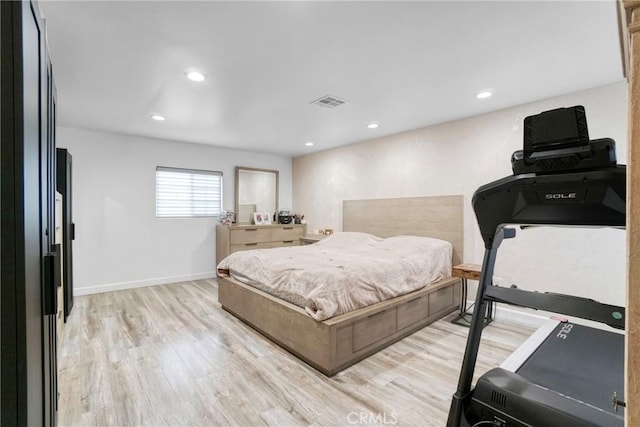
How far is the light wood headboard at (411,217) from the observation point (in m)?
3.71

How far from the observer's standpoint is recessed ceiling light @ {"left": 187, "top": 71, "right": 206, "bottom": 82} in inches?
98.7

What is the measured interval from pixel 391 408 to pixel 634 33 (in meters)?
2.08

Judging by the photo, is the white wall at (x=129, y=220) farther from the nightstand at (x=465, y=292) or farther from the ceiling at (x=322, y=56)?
the nightstand at (x=465, y=292)

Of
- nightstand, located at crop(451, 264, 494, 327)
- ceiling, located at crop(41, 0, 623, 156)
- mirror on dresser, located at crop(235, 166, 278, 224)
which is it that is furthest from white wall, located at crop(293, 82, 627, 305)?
mirror on dresser, located at crop(235, 166, 278, 224)

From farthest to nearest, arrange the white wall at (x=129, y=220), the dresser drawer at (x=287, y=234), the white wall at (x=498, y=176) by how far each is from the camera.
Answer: the dresser drawer at (x=287, y=234)
the white wall at (x=129, y=220)
the white wall at (x=498, y=176)

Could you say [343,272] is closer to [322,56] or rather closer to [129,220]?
[322,56]

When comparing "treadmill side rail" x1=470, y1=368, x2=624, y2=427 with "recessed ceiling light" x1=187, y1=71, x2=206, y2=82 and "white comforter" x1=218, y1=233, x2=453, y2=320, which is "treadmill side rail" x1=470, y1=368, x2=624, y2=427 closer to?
"white comforter" x1=218, y1=233, x2=453, y2=320

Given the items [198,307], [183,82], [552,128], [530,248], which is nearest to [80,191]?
[198,307]

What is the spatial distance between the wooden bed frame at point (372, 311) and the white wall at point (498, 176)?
7.7 inches

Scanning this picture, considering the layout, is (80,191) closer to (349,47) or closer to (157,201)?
(157,201)

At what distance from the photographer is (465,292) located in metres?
3.58

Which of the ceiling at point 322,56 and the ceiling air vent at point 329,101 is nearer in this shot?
the ceiling at point 322,56

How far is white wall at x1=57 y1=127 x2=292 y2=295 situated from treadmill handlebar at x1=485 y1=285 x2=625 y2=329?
4.98 meters

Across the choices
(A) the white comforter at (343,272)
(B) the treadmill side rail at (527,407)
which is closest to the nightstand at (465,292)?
(A) the white comforter at (343,272)
